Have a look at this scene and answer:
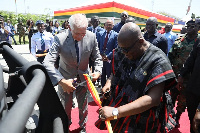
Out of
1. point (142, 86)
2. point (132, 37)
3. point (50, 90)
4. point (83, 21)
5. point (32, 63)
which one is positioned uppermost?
point (83, 21)

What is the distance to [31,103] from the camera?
24.0 inches

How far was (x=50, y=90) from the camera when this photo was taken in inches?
39.9

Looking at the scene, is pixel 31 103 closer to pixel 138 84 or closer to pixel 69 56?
pixel 138 84

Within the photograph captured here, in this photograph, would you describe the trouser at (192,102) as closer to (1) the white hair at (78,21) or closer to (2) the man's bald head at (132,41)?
(2) the man's bald head at (132,41)

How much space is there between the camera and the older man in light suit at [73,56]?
2334mm

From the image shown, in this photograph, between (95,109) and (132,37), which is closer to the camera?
(132,37)

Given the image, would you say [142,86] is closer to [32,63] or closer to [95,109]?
[32,63]

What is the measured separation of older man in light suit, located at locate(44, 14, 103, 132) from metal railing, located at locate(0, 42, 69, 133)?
2.98 ft

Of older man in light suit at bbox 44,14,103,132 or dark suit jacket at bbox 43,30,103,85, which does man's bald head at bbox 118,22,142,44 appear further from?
dark suit jacket at bbox 43,30,103,85

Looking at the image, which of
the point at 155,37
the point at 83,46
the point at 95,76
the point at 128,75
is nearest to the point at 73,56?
the point at 83,46

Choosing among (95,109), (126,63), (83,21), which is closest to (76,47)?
(83,21)

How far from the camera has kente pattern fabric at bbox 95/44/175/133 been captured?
1543 mm

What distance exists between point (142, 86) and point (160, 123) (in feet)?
1.75

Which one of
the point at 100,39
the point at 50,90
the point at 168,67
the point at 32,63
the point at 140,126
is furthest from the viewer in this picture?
the point at 100,39
